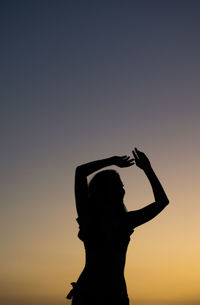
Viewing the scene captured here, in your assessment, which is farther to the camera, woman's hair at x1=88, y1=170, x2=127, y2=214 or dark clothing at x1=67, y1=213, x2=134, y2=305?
woman's hair at x1=88, y1=170, x2=127, y2=214

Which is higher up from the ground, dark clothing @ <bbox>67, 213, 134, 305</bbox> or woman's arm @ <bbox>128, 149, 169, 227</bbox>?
woman's arm @ <bbox>128, 149, 169, 227</bbox>

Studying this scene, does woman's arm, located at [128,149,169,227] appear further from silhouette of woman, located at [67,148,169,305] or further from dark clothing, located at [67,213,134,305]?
dark clothing, located at [67,213,134,305]

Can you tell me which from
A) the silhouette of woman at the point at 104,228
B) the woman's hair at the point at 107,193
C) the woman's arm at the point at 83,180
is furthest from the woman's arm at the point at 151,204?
the woman's arm at the point at 83,180

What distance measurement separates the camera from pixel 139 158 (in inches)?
179

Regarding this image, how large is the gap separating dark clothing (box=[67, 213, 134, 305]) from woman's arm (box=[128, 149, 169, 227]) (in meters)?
0.14

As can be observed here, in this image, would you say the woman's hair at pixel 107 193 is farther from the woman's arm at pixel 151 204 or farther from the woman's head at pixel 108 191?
the woman's arm at pixel 151 204

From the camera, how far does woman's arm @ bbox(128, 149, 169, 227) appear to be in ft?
14.0

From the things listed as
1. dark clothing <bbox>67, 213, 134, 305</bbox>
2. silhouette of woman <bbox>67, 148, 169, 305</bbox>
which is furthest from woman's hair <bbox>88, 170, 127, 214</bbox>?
dark clothing <bbox>67, 213, 134, 305</bbox>

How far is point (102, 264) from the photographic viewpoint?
4066mm

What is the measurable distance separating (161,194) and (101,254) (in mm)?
780

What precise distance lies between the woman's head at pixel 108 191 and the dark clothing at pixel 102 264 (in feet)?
0.45

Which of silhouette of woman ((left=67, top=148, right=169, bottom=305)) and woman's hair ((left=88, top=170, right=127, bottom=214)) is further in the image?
woman's hair ((left=88, top=170, right=127, bottom=214))

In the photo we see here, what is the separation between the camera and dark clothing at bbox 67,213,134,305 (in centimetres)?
405

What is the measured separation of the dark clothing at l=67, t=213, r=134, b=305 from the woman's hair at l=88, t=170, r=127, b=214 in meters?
0.11
